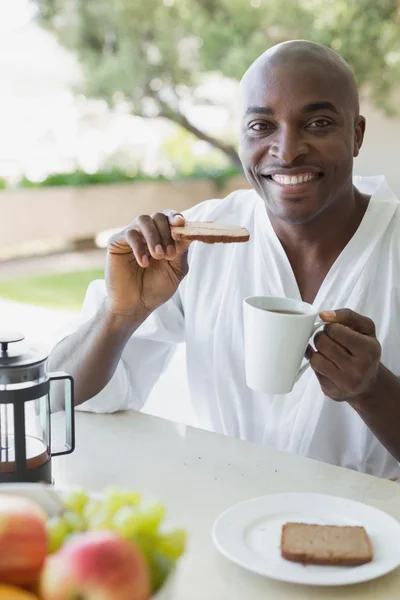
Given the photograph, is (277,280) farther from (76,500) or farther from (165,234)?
(76,500)

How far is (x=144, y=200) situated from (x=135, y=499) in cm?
948

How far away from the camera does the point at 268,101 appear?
1614 mm

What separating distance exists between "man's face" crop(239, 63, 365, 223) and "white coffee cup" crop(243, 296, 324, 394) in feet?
1.45

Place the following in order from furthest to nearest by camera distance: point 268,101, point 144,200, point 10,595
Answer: point 144,200 → point 268,101 → point 10,595

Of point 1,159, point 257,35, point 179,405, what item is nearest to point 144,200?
point 1,159

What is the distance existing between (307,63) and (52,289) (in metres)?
6.13

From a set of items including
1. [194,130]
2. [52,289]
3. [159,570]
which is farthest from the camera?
[194,130]

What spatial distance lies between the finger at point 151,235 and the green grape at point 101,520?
2.43ft

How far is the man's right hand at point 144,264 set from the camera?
1.46 metres

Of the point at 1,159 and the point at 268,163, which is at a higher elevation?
the point at 1,159

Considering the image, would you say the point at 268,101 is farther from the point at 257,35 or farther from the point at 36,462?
the point at 257,35

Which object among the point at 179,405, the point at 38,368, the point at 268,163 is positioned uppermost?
the point at 268,163

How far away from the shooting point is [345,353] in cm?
129

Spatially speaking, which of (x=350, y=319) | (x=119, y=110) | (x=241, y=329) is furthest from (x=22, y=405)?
(x=119, y=110)
